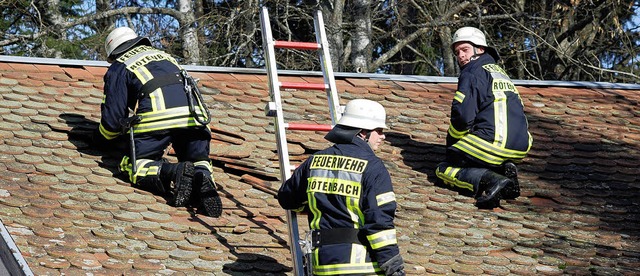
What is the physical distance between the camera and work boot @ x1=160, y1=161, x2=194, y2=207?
7.24 m

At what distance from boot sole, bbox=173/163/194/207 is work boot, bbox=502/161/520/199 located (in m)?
2.36

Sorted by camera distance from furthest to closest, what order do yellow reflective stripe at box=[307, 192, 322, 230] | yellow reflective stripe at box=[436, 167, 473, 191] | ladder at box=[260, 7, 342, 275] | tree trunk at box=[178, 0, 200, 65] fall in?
1. tree trunk at box=[178, 0, 200, 65]
2. yellow reflective stripe at box=[436, 167, 473, 191]
3. ladder at box=[260, 7, 342, 275]
4. yellow reflective stripe at box=[307, 192, 322, 230]

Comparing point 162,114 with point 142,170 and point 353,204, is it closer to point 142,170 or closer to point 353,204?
point 142,170

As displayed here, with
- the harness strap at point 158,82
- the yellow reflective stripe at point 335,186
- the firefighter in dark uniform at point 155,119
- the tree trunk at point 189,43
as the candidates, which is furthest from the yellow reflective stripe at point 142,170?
the tree trunk at point 189,43

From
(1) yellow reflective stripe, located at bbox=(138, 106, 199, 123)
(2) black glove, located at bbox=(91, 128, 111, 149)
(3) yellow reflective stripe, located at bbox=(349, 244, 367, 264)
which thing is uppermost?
(1) yellow reflective stripe, located at bbox=(138, 106, 199, 123)

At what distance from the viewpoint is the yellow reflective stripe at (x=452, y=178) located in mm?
8086

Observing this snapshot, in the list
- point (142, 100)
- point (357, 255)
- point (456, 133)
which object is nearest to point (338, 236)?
point (357, 255)

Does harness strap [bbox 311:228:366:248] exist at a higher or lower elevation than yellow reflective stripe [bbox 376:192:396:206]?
lower

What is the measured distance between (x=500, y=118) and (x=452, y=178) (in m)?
0.59

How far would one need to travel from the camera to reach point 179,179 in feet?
23.7

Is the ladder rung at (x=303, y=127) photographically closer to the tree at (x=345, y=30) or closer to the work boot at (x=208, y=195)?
the work boot at (x=208, y=195)

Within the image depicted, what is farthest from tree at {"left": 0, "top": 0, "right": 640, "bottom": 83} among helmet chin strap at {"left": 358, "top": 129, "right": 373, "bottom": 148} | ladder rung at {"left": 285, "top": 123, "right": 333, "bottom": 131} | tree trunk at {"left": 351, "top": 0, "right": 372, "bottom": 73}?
helmet chin strap at {"left": 358, "top": 129, "right": 373, "bottom": 148}

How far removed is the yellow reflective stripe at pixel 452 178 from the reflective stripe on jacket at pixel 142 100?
6.52 ft

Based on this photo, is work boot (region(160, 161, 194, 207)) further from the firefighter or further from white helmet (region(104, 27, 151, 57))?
the firefighter
